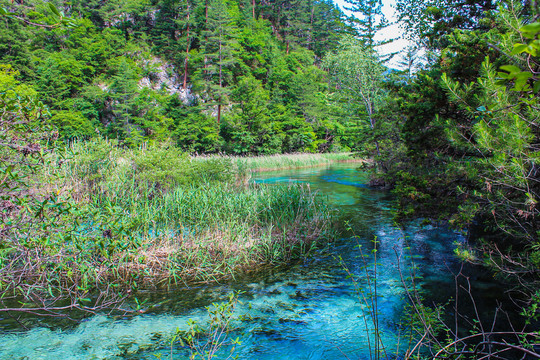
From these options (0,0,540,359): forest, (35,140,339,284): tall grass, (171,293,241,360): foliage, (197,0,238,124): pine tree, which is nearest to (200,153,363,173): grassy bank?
(0,0,540,359): forest

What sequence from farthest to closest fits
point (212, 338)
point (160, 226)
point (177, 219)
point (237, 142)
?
point (237, 142) < point (177, 219) < point (160, 226) < point (212, 338)

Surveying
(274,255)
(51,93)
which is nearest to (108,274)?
(274,255)

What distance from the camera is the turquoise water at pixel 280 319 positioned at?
3.66m

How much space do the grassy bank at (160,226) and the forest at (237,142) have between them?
48 millimetres

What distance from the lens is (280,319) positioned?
430cm

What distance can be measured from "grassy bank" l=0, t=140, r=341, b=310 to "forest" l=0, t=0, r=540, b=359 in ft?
0.16

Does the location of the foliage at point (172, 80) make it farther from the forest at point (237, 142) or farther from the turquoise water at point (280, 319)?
the turquoise water at point (280, 319)

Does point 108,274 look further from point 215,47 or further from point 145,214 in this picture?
point 215,47

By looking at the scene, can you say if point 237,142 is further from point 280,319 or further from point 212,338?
point 212,338

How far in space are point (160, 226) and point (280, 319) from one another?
3.25 metres

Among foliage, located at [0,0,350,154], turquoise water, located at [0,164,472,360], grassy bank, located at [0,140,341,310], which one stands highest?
foliage, located at [0,0,350,154]

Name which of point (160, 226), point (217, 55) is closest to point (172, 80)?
point (217, 55)

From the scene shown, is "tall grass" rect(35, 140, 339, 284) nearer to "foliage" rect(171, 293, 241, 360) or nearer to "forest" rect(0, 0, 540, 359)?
"forest" rect(0, 0, 540, 359)

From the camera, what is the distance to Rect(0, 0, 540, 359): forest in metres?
3.26
